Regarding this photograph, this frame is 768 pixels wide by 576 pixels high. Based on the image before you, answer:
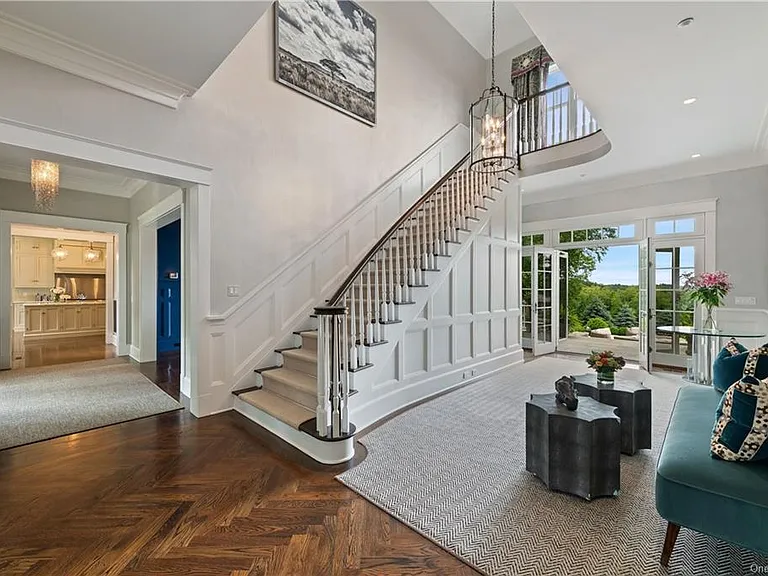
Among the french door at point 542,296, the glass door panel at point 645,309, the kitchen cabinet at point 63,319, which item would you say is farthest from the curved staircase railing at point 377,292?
the kitchen cabinet at point 63,319

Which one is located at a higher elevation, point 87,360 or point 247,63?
point 247,63

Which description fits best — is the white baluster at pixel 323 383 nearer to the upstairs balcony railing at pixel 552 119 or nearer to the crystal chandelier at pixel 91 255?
the upstairs balcony railing at pixel 552 119

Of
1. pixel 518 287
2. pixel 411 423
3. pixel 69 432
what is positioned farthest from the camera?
pixel 518 287

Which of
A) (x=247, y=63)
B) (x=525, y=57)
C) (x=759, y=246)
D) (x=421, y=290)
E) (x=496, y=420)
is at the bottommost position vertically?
(x=496, y=420)

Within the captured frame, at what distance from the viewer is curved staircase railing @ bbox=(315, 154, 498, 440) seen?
9.02 ft

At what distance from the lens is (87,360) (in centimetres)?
624

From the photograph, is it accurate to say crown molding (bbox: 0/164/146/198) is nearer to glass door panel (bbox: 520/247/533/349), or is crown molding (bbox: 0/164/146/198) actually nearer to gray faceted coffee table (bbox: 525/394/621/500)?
gray faceted coffee table (bbox: 525/394/621/500)

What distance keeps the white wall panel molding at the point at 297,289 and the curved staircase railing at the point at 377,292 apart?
48cm

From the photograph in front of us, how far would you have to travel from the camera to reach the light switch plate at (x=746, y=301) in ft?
17.1

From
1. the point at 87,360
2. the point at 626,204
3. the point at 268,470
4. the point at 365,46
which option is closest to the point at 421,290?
the point at 268,470

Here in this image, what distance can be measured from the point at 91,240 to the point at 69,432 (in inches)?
318

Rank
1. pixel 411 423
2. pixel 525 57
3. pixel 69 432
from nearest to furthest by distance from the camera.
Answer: pixel 69 432, pixel 411 423, pixel 525 57

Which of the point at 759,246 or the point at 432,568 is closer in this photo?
the point at 432,568

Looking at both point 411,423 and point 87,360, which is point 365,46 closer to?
point 411,423
